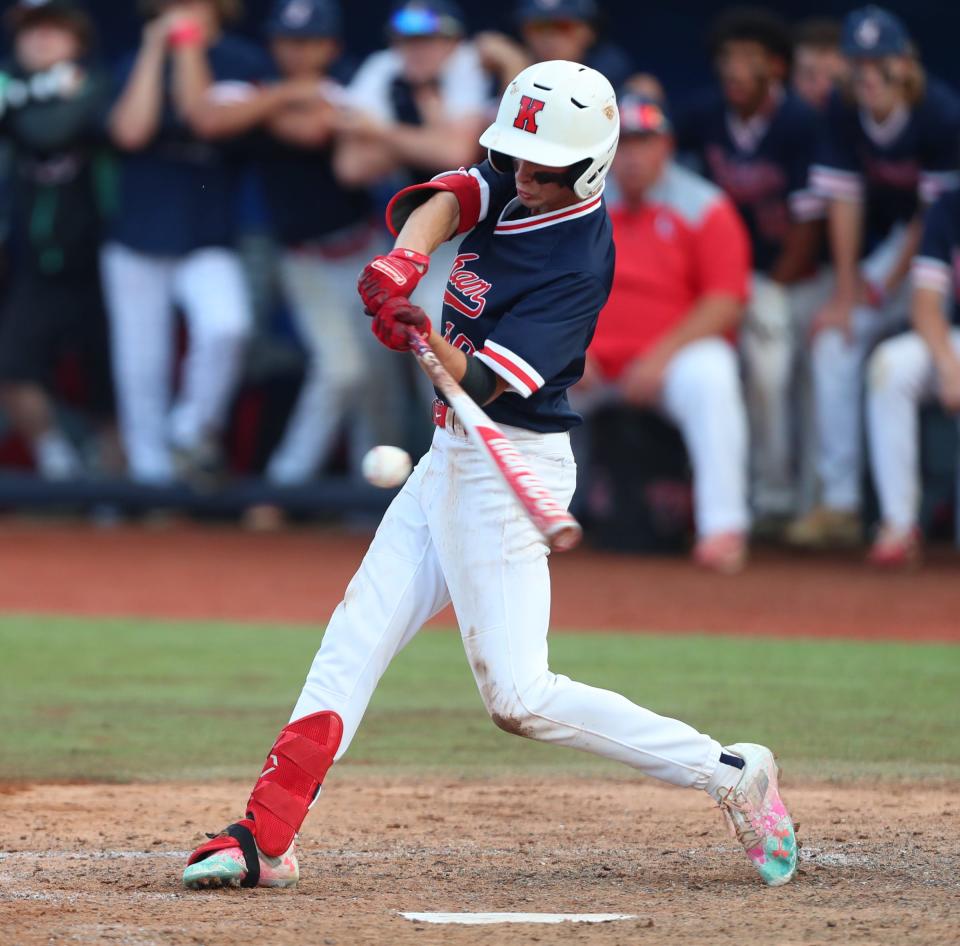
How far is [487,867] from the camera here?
3750mm

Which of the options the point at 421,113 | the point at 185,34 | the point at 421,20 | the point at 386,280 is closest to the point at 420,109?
the point at 421,113

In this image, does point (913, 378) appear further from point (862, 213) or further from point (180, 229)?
point (180, 229)

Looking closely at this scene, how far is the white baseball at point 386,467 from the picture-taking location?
349 cm

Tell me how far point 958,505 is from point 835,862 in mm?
5124

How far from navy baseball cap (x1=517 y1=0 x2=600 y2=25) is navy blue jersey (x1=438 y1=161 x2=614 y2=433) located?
184 inches

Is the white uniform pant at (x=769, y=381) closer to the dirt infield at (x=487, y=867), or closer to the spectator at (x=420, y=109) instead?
the spectator at (x=420, y=109)

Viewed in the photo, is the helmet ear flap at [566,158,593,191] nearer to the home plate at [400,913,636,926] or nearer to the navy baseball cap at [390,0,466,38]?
the home plate at [400,913,636,926]

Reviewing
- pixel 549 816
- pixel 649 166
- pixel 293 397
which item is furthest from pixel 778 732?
pixel 293 397

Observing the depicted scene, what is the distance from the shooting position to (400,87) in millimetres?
8742

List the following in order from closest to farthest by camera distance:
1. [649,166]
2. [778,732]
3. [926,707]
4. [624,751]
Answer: [624,751] < [778,732] < [926,707] < [649,166]

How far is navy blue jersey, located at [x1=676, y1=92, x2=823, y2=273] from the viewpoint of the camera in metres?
8.48

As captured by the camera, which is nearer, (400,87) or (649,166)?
(649,166)

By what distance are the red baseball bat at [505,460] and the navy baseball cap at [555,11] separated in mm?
5066

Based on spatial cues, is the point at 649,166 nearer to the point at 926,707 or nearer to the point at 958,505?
the point at 958,505
